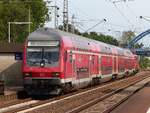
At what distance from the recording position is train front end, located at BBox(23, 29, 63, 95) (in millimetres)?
25891

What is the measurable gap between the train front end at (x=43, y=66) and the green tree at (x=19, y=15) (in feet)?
232

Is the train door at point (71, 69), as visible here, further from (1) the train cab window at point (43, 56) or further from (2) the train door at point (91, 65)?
(2) the train door at point (91, 65)

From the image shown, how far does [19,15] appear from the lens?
3880 inches

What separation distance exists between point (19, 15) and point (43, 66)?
73532 mm

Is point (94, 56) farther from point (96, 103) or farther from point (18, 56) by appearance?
point (96, 103)

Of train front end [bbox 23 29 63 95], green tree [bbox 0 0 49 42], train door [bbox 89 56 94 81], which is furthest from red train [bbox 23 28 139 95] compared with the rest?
green tree [bbox 0 0 49 42]

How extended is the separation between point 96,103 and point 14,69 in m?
Answer: 14.7

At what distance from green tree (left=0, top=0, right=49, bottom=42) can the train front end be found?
70.7 m

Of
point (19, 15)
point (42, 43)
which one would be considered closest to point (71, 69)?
point (42, 43)

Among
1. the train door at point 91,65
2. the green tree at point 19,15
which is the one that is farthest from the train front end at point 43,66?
the green tree at point 19,15

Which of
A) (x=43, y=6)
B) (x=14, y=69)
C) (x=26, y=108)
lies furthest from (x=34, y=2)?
(x=26, y=108)

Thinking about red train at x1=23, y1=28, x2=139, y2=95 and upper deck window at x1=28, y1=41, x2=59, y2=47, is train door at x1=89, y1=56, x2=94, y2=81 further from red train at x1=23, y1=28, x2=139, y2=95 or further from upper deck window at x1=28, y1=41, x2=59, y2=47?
upper deck window at x1=28, y1=41, x2=59, y2=47

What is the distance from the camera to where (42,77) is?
2598 cm

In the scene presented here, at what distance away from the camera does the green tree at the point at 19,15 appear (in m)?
97.5
